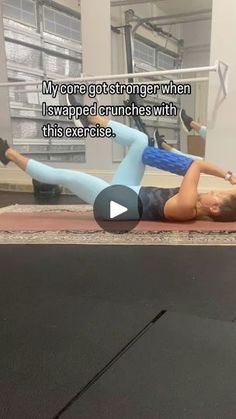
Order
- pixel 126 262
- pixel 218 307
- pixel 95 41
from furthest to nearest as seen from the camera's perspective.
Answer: pixel 95 41 → pixel 126 262 → pixel 218 307

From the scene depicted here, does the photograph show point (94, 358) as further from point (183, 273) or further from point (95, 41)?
point (95, 41)

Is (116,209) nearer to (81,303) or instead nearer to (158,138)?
(158,138)

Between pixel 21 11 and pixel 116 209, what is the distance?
1.99 metres

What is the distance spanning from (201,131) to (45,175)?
3.71 feet

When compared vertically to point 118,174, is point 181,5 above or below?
above

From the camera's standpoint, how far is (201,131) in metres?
2.60

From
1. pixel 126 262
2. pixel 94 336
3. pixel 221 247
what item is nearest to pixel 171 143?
pixel 221 247

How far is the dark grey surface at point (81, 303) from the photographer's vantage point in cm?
71

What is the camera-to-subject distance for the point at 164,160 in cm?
194

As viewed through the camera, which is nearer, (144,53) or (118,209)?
(118,209)

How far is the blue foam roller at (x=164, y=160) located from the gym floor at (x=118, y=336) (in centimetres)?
59

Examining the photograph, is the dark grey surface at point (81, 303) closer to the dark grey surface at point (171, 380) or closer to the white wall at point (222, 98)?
the dark grey surface at point (171, 380)

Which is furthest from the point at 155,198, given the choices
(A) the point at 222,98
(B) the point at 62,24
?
(B) the point at 62,24

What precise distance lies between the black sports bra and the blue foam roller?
0.38ft
